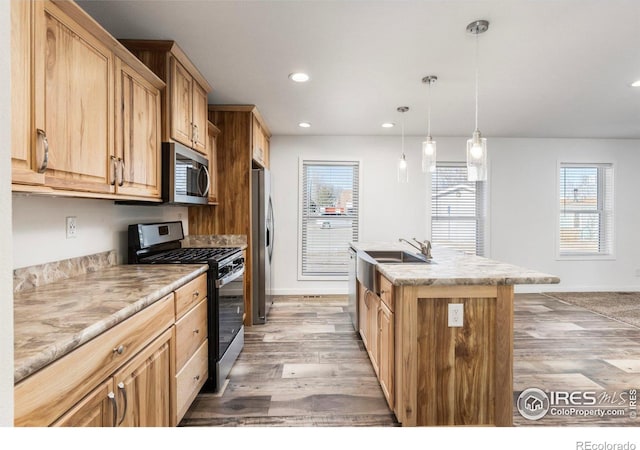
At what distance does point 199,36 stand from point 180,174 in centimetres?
94

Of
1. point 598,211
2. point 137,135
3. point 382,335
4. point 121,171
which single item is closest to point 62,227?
point 121,171

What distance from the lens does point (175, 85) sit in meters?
2.39

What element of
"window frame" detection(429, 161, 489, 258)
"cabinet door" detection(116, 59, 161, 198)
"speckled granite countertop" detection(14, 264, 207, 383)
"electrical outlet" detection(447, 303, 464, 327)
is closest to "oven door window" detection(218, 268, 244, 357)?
"speckled granite countertop" detection(14, 264, 207, 383)

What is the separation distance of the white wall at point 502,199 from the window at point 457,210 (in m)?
0.16

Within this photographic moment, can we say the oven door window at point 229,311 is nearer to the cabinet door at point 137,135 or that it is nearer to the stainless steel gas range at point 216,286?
the stainless steel gas range at point 216,286

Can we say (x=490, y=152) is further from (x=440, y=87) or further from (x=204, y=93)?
(x=204, y=93)

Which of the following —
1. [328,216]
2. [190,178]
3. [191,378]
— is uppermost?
[190,178]

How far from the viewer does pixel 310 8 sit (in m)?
1.91

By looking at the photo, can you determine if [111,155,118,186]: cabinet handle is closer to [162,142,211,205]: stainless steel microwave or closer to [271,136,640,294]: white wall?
[162,142,211,205]: stainless steel microwave

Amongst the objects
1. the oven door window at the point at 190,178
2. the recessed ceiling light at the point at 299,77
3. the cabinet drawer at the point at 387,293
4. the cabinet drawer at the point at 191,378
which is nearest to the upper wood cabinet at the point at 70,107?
the oven door window at the point at 190,178

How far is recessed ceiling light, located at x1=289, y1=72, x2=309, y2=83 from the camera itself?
283 cm

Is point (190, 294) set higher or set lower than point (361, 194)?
lower

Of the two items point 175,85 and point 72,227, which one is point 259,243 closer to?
point 175,85

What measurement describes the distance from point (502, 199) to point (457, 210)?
69 centimetres
